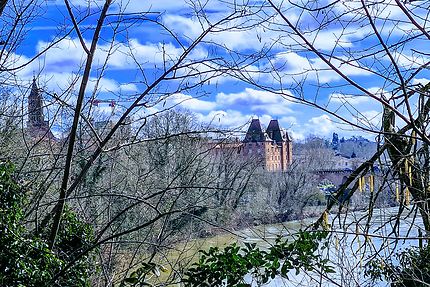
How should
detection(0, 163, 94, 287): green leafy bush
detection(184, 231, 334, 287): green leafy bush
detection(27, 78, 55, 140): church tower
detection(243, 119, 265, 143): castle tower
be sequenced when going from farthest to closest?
detection(27, 78, 55, 140): church tower → detection(243, 119, 265, 143): castle tower → detection(184, 231, 334, 287): green leafy bush → detection(0, 163, 94, 287): green leafy bush

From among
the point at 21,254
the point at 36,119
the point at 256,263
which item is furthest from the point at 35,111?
the point at 256,263

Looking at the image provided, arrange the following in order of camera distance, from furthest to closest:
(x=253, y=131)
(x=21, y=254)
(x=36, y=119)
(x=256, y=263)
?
(x=36, y=119) < (x=253, y=131) < (x=256, y=263) < (x=21, y=254)

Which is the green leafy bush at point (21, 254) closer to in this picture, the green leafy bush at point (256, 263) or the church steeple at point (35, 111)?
the green leafy bush at point (256, 263)

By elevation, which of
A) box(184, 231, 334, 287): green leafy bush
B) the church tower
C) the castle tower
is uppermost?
the church tower

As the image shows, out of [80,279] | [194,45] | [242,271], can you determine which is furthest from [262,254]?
[194,45]

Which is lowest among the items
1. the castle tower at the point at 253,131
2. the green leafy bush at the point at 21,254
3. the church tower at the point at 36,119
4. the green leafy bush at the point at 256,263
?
the green leafy bush at the point at 256,263

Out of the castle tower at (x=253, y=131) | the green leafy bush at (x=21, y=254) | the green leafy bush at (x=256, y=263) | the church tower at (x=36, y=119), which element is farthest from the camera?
the church tower at (x=36, y=119)

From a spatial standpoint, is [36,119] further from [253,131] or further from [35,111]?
[253,131]

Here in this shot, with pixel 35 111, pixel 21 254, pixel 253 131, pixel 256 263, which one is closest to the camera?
pixel 21 254

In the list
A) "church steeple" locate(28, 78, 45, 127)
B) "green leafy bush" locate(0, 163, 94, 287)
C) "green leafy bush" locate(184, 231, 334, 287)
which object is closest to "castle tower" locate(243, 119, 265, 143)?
"green leafy bush" locate(184, 231, 334, 287)

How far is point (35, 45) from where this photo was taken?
278 cm

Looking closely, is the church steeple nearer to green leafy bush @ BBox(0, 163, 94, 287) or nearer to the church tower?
the church tower

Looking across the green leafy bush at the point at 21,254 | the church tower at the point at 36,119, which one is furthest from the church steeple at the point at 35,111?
the green leafy bush at the point at 21,254

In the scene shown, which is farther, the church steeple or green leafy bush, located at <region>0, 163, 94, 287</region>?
the church steeple
